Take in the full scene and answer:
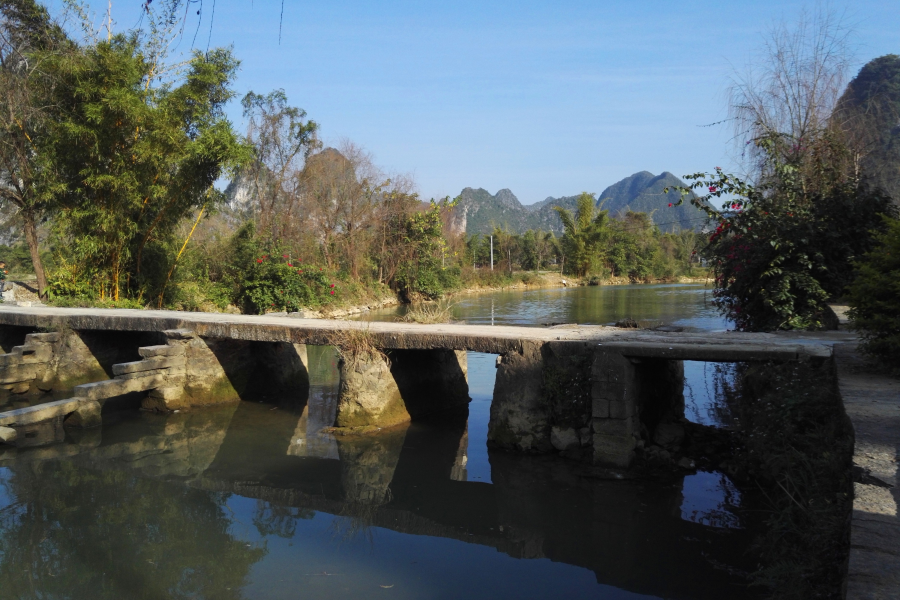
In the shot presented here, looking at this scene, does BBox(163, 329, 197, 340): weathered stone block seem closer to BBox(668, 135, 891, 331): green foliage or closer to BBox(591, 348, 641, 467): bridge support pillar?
BBox(591, 348, 641, 467): bridge support pillar

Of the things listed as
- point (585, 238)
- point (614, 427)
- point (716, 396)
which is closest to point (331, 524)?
point (614, 427)

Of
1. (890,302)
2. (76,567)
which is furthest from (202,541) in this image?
(890,302)

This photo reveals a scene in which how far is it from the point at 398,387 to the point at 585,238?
42.1m

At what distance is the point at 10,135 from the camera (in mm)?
14094

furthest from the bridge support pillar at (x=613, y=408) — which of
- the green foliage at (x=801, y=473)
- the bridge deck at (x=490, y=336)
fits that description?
the green foliage at (x=801, y=473)

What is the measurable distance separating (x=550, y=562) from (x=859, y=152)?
11489 millimetres

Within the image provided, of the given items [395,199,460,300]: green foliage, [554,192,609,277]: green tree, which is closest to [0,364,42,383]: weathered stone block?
[395,199,460,300]: green foliage

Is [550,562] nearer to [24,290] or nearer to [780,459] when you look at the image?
[780,459]

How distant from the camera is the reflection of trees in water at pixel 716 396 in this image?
26.3ft

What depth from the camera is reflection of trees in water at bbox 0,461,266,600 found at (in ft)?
14.5

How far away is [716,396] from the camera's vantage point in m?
9.27

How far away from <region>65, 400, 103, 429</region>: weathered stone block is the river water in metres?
0.24

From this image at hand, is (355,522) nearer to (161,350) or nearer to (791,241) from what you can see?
(161,350)

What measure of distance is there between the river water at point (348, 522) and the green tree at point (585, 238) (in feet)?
135
